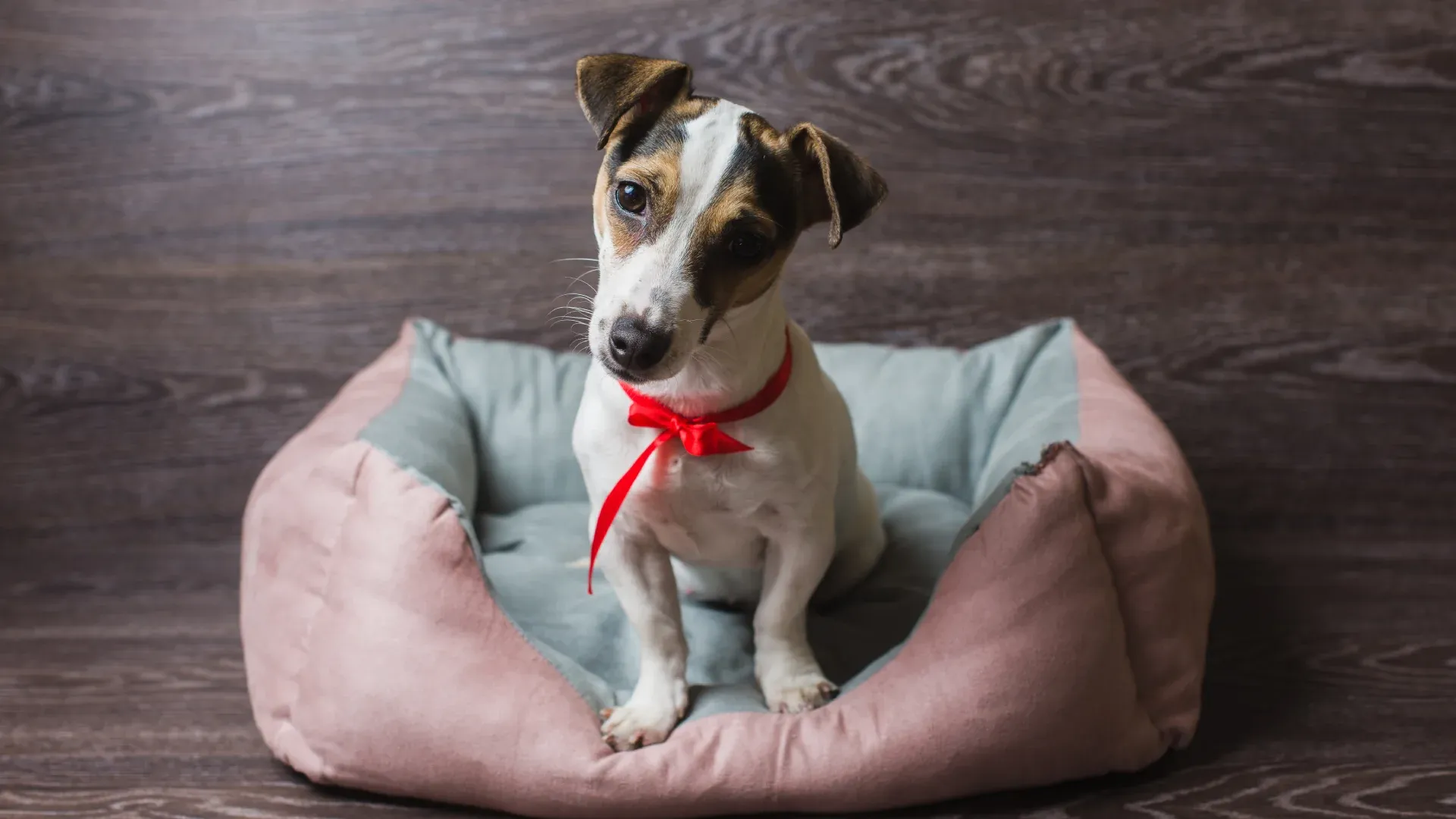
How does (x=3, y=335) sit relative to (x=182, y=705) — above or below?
above

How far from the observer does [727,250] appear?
1.43m

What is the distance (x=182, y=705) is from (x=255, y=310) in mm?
994

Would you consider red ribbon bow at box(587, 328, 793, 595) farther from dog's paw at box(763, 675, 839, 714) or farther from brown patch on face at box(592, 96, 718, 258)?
dog's paw at box(763, 675, 839, 714)

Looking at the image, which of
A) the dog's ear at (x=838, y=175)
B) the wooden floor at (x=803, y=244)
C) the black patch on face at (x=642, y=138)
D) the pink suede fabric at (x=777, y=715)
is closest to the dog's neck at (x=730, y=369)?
the dog's ear at (x=838, y=175)

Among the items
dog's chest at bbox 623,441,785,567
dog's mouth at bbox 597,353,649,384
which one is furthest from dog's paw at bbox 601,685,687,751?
dog's mouth at bbox 597,353,649,384

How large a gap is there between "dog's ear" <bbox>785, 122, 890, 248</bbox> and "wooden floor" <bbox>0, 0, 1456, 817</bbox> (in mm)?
1107

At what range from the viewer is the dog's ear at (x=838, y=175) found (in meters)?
1.48

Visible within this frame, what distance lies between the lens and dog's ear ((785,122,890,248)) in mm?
1483

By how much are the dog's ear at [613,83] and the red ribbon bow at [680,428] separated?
357 millimetres

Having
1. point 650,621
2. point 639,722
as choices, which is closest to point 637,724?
point 639,722

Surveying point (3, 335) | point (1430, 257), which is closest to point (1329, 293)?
point (1430, 257)

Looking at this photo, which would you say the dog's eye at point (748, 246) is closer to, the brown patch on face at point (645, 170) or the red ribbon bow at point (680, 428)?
the brown patch on face at point (645, 170)

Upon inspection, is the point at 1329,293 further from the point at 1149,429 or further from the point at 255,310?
the point at 255,310

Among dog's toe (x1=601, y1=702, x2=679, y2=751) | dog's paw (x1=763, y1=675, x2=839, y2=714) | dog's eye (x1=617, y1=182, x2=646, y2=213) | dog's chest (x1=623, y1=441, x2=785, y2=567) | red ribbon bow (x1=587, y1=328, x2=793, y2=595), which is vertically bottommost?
dog's toe (x1=601, y1=702, x2=679, y2=751)
